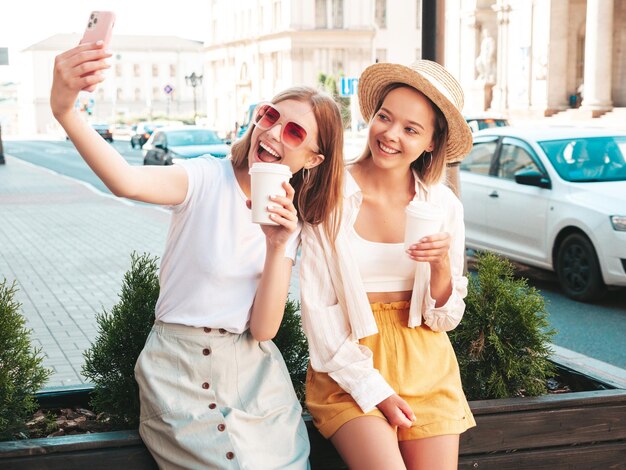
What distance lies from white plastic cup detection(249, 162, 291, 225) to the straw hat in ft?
3.06

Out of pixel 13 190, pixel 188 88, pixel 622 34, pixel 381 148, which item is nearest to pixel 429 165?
pixel 381 148

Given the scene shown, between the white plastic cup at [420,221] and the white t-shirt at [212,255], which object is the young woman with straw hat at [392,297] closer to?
the white plastic cup at [420,221]

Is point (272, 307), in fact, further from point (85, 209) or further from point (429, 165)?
point (85, 209)

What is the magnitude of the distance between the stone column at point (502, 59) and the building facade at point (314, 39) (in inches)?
1577

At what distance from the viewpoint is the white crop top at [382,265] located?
3279 mm

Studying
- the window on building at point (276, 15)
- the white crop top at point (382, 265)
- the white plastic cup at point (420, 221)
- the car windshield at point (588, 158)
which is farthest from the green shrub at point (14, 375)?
the window on building at point (276, 15)

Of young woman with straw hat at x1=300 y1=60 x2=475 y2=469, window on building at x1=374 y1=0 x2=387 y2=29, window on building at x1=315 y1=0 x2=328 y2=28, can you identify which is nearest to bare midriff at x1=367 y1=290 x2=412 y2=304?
young woman with straw hat at x1=300 y1=60 x2=475 y2=469

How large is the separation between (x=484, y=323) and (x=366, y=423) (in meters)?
0.94

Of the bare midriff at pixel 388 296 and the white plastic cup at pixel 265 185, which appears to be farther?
the bare midriff at pixel 388 296

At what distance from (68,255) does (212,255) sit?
31.2 ft

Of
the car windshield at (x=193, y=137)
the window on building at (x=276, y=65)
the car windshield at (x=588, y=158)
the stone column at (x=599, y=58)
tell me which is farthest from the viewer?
the window on building at (x=276, y=65)

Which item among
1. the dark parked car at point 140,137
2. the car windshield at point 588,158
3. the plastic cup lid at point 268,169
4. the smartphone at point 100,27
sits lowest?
the dark parked car at point 140,137

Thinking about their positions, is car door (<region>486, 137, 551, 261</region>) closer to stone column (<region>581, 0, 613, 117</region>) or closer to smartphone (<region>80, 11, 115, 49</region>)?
smartphone (<region>80, 11, 115, 49</region>)

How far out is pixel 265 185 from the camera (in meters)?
2.56
